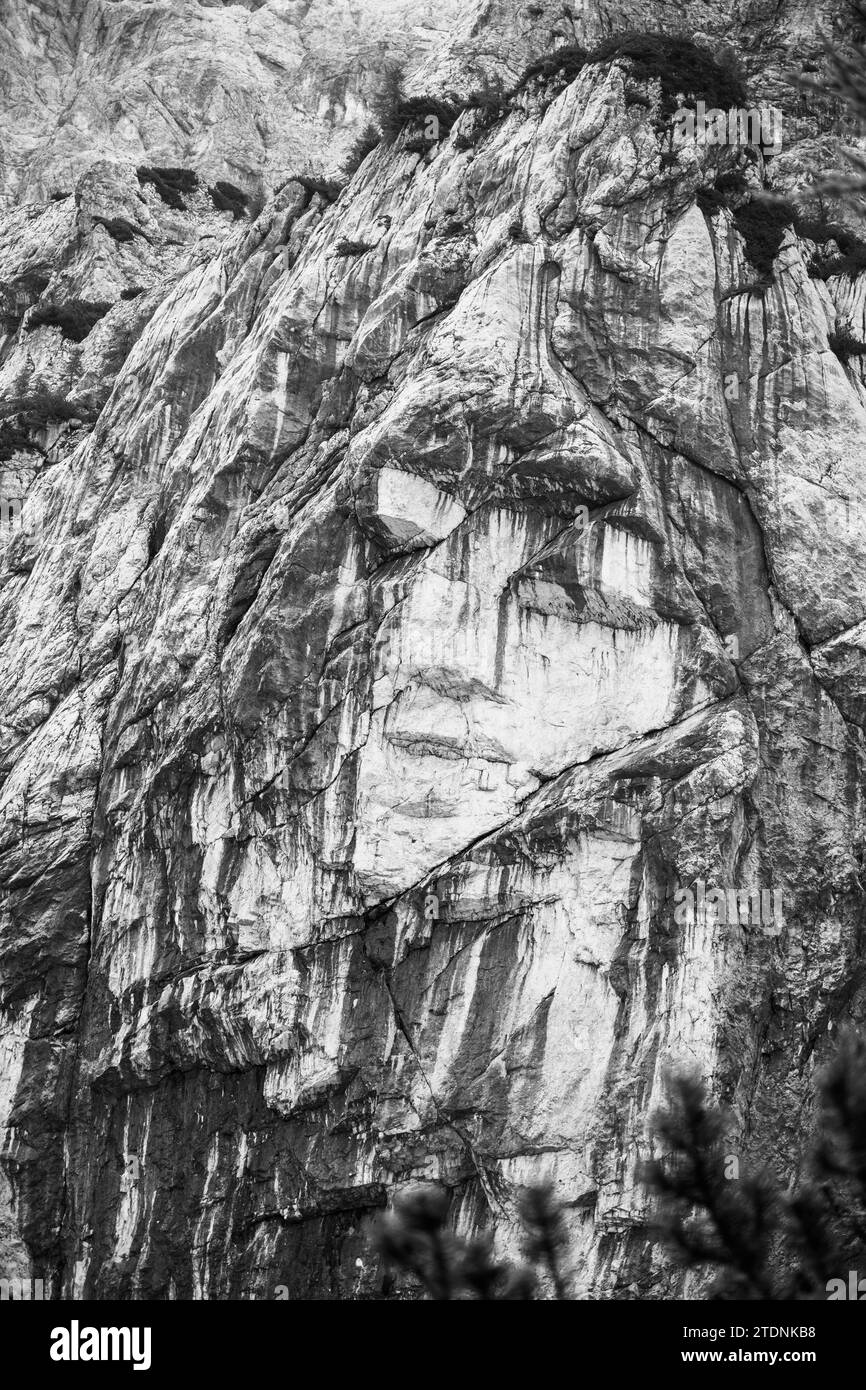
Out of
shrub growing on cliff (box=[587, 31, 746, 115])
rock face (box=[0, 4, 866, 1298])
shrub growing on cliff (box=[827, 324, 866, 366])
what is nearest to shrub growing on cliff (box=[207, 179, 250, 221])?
rock face (box=[0, 4, 866, 1298])

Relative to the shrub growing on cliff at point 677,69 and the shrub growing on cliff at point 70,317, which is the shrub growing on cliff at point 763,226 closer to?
the shrub growing on cliff at point 677,69

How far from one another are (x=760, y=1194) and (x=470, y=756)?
19.1 meters

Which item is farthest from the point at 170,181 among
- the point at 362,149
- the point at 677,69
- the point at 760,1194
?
the point at 760,1194

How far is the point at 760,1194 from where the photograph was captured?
27.9 ft

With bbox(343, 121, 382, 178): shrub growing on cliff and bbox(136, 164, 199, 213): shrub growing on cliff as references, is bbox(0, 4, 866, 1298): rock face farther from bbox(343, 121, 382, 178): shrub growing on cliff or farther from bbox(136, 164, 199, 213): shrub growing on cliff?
bbox(136, 164, 199, 213): shrub growing on cliff

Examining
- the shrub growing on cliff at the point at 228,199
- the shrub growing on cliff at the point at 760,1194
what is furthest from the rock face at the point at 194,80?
the shrub growing on cliff at the point at 760,1194

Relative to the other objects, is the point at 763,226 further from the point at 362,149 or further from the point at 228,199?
the point at 228,199

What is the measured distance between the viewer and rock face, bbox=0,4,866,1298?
2559 centimetres

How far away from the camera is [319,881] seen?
2778 centimetres

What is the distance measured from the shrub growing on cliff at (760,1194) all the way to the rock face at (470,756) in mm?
14676

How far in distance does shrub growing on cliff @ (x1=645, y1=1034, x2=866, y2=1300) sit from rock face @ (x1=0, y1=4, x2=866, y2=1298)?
578 inches
